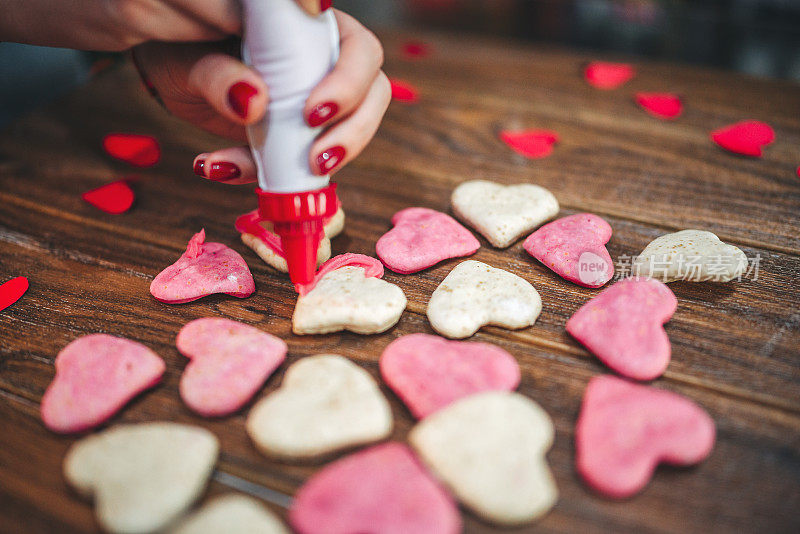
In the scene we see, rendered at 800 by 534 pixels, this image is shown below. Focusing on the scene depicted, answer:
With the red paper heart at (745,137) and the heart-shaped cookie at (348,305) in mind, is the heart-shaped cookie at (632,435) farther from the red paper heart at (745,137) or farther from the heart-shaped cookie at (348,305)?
the red paper heart at (745,137)

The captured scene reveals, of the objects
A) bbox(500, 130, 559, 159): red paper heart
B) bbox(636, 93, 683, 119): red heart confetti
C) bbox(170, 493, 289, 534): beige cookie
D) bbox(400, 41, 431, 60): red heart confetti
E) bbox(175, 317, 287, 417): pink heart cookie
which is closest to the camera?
bbox(170, 493, 289, 534): beige cookie

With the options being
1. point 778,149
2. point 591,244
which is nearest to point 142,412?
point 591,244

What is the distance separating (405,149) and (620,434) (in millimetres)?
603

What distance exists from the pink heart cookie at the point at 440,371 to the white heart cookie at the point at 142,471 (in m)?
0.19

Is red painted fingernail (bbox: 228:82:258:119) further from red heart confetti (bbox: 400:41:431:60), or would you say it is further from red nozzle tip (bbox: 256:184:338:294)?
red heart confetti (bbox: 400:41:431:60)

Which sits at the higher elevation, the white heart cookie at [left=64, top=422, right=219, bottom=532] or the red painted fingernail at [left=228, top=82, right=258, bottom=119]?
the red painted fingernail at [left=228, top=82, right=258, bottom=119]

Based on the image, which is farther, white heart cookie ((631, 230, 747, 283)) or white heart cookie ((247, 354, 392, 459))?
white heart cookie ((631, 230, 747, 283))

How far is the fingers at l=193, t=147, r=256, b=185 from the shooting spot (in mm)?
697

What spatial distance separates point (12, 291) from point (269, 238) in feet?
1.04

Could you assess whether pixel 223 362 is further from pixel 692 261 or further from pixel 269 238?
pixel 692 261

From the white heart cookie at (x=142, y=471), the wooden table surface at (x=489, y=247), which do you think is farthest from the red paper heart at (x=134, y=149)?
the white heart cookie at (x=142, y=471)

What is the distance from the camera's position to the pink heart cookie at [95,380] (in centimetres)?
56

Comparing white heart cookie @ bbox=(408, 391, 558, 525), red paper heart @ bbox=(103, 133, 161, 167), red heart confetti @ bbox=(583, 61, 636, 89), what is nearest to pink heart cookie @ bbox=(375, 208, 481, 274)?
white heart cookie @ bbox=(408, 391, 558, 525)

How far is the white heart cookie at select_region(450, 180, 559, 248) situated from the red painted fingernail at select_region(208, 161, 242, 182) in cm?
31
